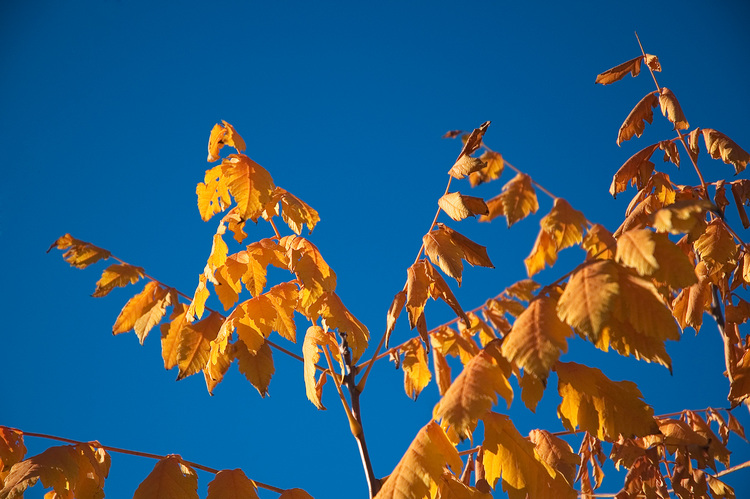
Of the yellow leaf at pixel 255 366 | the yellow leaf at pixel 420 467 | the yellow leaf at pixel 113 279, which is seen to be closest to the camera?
the yellow leaf at pixel 420 467

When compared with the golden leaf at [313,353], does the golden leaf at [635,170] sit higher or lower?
higher

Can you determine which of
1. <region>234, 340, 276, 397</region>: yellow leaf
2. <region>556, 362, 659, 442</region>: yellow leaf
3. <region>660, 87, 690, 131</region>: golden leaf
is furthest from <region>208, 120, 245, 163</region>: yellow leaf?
<region>660, 87, 690, 131</region>: golden leaf

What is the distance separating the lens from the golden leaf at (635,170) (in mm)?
1639

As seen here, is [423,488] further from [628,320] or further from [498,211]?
[498,211]

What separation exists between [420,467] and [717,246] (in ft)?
2.99

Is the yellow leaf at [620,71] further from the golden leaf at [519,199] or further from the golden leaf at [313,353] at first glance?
the golden leaf at [313,353]

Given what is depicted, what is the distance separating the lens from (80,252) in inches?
59.9

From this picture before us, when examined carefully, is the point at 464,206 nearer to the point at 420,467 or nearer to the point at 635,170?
the point at 420,467

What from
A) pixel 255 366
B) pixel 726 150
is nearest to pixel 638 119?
pixel 726 150

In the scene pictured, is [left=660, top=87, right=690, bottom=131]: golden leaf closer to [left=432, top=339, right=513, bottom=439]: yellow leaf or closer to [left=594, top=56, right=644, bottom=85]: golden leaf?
[left=594, top=56, right=644, bottom=85]: golden leaf

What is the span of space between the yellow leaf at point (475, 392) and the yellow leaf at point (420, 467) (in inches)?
4.7

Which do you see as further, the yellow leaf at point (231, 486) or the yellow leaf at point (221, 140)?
the yellow leaf at point (221, 140)

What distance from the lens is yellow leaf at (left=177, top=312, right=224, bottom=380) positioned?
1388 millimetres

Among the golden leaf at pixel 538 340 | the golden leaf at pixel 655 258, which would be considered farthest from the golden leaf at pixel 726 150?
the golden leaf at pixel 538 340
